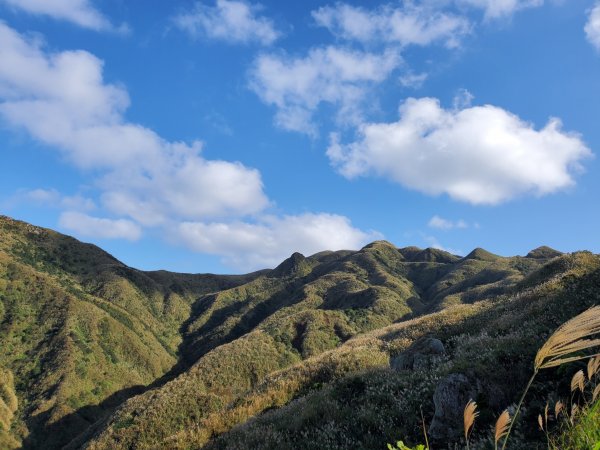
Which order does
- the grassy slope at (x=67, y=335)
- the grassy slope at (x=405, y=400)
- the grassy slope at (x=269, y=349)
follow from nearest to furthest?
the grassy slope at (x=405, y=400) < the grassy slope at (x=269, y=349) < the grassy slope at (x=67, y=335)

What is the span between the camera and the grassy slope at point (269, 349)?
15773mm

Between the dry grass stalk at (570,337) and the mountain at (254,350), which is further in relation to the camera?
the mountain at (254,350)

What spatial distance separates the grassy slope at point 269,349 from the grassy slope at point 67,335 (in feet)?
73.8

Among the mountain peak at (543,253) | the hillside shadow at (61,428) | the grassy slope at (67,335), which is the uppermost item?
the mountain peak at (543,253)

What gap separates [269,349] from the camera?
6538 centimetres

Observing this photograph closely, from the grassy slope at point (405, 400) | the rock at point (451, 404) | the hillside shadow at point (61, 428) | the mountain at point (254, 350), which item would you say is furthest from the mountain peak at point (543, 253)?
the rock at point (451, 404)

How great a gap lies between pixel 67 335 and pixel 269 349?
84.3 m

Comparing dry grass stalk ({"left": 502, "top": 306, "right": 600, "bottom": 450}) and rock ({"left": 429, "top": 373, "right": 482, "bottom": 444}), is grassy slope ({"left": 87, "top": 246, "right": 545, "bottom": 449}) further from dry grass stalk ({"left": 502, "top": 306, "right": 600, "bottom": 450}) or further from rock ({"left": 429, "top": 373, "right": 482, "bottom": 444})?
dry grass stalk ({"left": 502, "top": 306, "right": 600, "bottom": 450})

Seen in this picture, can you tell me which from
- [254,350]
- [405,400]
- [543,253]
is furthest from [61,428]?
[543,253]

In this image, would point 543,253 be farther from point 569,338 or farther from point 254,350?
point 569,338

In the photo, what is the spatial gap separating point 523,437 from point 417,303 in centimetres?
14755

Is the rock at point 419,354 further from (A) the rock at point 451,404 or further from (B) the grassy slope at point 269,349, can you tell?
Result: (A) the rock at point 451,404

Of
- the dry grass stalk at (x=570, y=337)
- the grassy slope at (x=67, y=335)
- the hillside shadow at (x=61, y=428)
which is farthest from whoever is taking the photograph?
the grassy slope at (x=67, y=335)

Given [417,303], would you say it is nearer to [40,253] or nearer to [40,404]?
[40,404]
